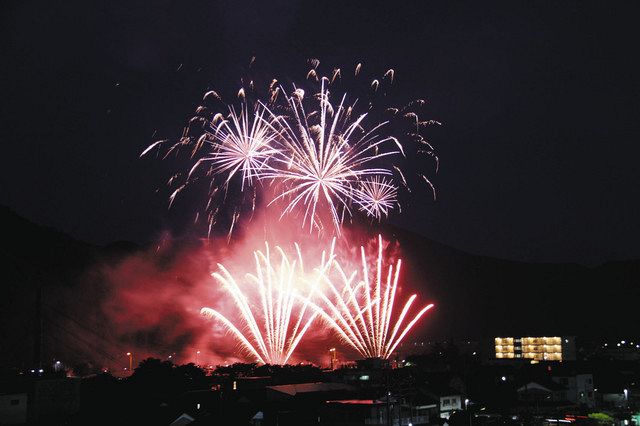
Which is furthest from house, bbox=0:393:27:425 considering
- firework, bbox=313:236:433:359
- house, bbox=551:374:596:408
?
house, bbox=551:374:596:408

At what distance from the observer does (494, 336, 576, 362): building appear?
78188mm

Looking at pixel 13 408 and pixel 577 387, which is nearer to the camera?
pixel 13 408

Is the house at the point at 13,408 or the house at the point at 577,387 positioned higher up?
the house at the point at 13,408

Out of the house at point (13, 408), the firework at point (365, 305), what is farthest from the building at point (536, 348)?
the house at point (13, 408)

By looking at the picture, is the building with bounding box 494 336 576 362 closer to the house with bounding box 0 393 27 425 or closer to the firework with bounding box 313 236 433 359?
the firework with bounding box 313 236 433 359

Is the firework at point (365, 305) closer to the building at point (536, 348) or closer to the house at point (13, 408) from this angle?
the house at point (13, 408)

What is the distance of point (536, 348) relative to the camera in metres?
81.2

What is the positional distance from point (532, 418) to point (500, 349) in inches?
2092

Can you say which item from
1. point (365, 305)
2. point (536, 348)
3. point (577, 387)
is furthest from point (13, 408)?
point (536, 348)

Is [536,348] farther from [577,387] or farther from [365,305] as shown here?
[365,305]

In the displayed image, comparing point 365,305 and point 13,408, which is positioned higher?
point 365,305

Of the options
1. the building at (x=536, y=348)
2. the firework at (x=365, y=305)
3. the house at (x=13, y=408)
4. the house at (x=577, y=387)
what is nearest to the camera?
the house at (x=13, y=408)

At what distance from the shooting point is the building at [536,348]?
257 feet

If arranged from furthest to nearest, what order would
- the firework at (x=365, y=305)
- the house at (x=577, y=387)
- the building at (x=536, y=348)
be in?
the building at (x=536, y=348) → the house at (x=577, y=387) → the firework at (x=365, y=305)
